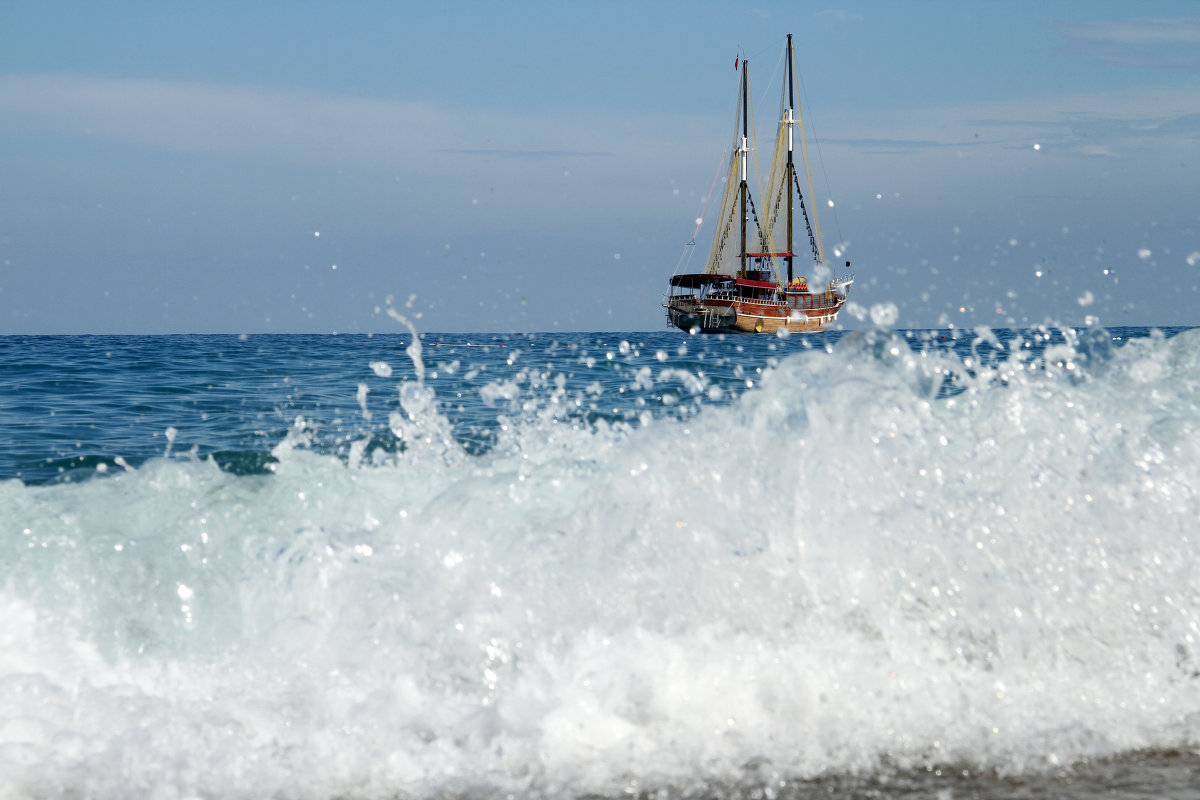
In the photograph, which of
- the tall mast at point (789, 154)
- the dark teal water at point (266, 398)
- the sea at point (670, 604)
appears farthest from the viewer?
the tall mast at point (789, 154)

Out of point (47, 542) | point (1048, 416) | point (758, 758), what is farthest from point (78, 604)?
point (1048, 416)

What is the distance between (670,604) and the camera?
167 inches

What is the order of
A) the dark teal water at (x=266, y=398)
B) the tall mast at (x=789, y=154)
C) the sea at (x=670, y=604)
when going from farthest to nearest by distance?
1. the tall mast at (x=789, y=154)
2. the dark teal water at (x=266, y=398)
3. the sea at (x=670, y=604)

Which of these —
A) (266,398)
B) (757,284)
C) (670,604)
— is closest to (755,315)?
(757,284)

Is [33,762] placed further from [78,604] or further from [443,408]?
[443,408]

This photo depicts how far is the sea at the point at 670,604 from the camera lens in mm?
3318

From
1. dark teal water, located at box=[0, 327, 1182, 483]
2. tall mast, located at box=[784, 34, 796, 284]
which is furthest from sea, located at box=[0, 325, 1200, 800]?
tall mast, located at box=[784, 34, 796, 284]

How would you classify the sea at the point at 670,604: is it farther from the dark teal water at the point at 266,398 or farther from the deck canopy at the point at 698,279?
the deck canopy at the point at 698,279

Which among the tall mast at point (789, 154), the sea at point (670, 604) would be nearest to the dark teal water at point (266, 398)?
the sea at point (670, 604)

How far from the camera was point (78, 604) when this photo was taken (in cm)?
461

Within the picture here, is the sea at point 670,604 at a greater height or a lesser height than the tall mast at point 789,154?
lesser

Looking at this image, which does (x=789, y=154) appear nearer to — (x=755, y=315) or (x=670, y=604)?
(x=755, y=315)

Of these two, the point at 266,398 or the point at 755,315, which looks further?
the point at 755,315

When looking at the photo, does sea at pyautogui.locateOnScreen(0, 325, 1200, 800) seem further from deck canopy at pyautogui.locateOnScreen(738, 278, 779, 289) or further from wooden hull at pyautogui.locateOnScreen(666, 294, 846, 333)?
deck canopy at pyautogui.locateOnScreen(738, 278, 779, 289)
